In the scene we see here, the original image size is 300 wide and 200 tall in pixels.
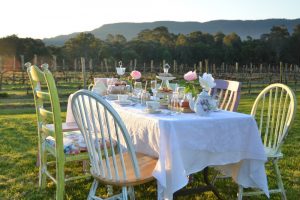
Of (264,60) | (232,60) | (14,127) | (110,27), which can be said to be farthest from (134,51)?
(110,27)

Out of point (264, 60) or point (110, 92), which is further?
point (264, 60)

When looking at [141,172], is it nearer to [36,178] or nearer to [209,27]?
[36,178]

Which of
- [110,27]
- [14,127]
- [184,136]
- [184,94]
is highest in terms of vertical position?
[110,27]

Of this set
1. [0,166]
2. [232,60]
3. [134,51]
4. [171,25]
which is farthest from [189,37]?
[0,166]

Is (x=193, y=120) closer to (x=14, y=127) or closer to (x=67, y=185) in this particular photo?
(x=67, y=185)

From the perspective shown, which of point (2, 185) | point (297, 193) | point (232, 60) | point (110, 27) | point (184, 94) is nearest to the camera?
Answer: point (184, 94)

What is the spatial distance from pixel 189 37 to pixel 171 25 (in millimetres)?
52425

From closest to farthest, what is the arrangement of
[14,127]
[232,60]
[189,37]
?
[14,127] < [232,60] < [189,37]

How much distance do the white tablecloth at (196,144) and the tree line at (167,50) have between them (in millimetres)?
40085

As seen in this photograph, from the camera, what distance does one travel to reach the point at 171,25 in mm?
113438

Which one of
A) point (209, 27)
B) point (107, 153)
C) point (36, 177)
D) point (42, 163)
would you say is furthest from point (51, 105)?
point (209, 27)

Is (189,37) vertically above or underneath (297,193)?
above

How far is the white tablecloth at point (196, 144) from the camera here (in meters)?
2.40

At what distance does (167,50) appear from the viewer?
50688 millimetres
